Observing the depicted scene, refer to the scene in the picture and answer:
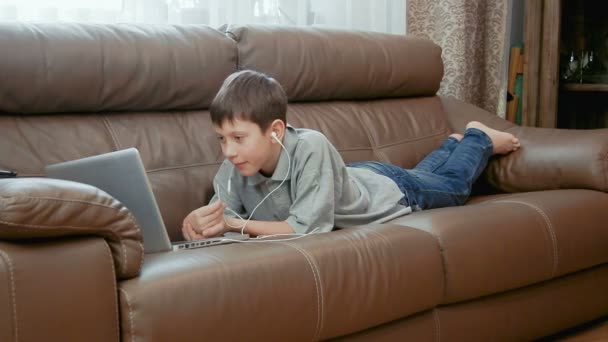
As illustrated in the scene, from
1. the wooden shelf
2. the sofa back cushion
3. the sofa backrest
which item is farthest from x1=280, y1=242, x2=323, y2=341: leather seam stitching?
the wooden shelf

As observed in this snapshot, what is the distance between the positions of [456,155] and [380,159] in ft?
0.83

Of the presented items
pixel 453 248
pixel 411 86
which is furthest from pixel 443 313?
pixel 411 86

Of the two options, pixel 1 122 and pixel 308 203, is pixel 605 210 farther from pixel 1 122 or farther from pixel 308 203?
pixel 1 122

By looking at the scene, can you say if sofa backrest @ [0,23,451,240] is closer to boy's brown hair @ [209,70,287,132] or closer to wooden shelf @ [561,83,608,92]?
boy's brown hair @ [209,70,287,132]

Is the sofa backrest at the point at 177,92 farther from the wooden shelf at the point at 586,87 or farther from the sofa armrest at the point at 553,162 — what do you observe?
the wooden shelf at the point at 586,87

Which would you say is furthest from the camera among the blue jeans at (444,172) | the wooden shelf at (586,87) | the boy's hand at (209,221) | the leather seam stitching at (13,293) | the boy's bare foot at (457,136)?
the wooden shelf at (586,87)

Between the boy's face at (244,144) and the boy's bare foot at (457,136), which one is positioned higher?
the boy's face at (244,144)

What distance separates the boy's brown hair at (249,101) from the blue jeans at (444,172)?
21.3 inches

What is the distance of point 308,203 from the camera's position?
2.12 metres

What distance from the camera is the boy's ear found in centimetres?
215

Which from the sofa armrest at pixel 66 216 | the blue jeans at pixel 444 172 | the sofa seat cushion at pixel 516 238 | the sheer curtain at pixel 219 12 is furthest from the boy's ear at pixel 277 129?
the sheer curtain at pixel 219 12

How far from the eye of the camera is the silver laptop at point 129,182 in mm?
1807

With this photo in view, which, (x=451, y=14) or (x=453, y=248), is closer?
(x=453, y=248)

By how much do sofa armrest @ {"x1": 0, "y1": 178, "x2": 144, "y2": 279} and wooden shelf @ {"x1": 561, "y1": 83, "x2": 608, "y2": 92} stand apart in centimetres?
261
